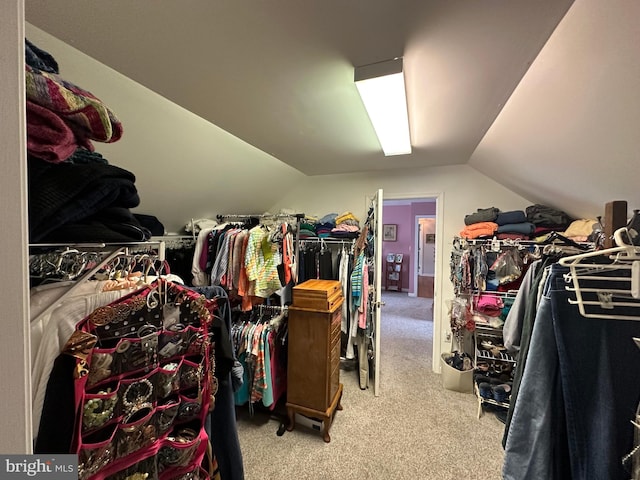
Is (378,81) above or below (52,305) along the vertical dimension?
above

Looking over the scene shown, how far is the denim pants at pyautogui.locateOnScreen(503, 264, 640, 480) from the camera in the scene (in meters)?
0.67

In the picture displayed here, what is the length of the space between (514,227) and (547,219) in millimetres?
295

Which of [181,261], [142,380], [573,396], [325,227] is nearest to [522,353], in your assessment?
[573,396]

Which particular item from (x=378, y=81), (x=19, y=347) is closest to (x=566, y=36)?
(x=378, y=81)

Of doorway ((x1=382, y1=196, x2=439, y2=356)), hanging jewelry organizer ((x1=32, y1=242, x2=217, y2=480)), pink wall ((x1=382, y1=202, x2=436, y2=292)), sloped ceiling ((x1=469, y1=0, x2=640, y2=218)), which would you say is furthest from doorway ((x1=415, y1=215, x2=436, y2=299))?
hanging jewelry organizer ((x1=32, y1=242, x2=217, y2=480))

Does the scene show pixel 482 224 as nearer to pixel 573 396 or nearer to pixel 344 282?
pixel 344 282

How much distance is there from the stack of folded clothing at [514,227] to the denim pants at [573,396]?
1.81 metres

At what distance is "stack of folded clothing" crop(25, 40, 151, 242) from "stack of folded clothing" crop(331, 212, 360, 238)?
226cm

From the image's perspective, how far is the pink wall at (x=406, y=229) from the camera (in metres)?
6.53

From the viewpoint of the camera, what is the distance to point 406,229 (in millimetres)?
6859

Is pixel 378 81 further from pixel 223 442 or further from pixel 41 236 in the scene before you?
pixel 223 442

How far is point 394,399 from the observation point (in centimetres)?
234

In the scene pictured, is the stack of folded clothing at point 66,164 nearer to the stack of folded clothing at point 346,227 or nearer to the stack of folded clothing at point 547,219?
the stack of folded clothing at point 346,227

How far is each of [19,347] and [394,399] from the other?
2.66 meters
